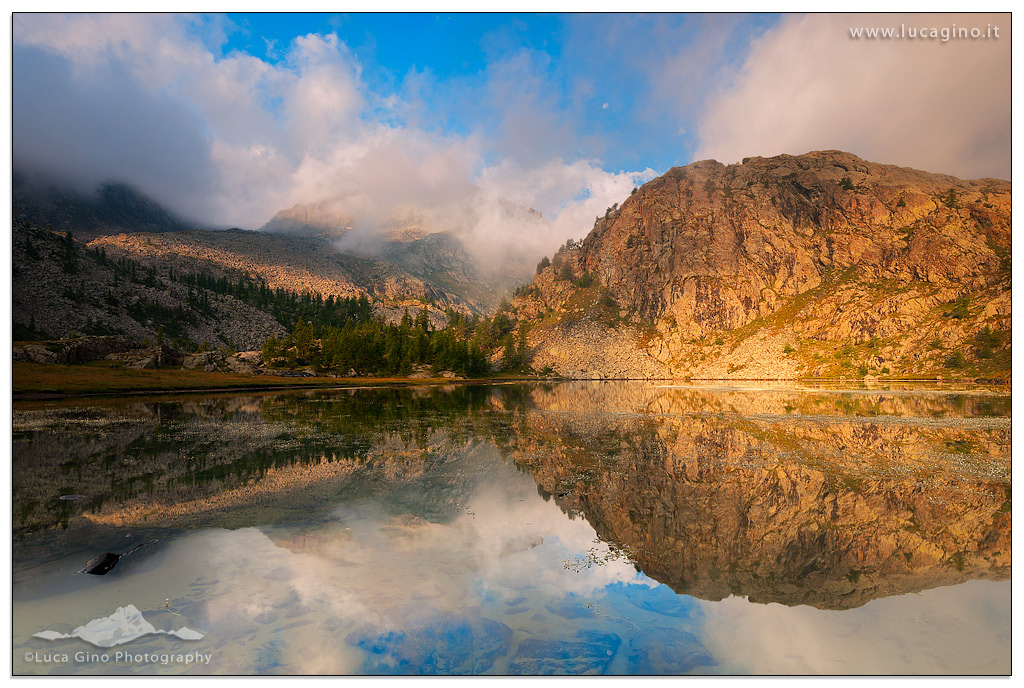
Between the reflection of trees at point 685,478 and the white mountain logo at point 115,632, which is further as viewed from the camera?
the reflection of trees at point 685,478

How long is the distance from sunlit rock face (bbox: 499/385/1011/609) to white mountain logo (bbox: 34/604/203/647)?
12.7 m

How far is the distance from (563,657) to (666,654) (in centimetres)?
232

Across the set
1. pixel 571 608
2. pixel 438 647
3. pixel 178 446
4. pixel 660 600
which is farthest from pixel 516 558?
pixel 178 446

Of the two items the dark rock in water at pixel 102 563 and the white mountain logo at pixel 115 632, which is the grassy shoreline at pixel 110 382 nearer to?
the dark rock in water at pixel 102 563

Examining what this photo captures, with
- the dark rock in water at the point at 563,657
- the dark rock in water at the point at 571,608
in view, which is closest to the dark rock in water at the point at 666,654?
the dark rock in water at the point at 563,657

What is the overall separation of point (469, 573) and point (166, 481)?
17.7 meters

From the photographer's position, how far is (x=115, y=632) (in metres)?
10.6

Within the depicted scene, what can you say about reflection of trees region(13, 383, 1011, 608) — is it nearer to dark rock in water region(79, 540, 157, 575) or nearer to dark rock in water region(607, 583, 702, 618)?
dark rock in water region(607, 583, 702, 618)

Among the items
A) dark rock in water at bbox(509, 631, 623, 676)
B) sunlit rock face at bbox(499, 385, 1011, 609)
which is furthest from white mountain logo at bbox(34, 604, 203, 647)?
sunlit rock face at bbox(499, 385, 1011, 609)

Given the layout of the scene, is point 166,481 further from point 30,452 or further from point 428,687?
point 428,687

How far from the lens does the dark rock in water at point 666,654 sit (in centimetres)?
1002

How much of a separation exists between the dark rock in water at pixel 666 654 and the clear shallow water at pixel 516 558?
0.04 m

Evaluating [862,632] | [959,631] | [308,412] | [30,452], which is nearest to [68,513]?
[30,452]

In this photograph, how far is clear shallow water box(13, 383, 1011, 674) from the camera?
10336 millimetres
